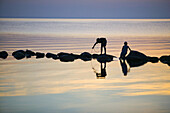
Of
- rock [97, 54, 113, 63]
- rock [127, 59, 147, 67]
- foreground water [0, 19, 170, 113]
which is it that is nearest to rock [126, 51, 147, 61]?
rock [127, 59, 147, 67]

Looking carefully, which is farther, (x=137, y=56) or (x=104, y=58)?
(x=104, y=58)

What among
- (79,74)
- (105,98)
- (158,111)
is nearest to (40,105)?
(105,98)

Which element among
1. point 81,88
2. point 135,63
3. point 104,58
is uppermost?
point 104,58

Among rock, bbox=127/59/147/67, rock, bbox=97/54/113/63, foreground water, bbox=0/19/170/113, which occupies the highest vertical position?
rock, bbox=97/54/113/63

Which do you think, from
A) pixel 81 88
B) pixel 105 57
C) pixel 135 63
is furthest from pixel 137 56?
pixel 81 88

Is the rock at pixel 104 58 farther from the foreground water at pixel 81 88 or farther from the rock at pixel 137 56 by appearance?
the foreground water at pixel 81 88

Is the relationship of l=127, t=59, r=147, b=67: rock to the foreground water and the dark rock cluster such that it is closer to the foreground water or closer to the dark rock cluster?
the dark rock cluster

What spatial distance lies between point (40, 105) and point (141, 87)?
17.5 feet

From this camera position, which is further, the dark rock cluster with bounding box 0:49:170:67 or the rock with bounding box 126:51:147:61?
the rock with bounding box 126:51:147:61

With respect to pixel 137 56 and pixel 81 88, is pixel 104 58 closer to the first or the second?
pixel 137 56

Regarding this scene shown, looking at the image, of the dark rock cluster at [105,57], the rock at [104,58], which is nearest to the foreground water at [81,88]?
the dark rock cluster at [105,57]

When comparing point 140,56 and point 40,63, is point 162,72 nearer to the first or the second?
point 140,56

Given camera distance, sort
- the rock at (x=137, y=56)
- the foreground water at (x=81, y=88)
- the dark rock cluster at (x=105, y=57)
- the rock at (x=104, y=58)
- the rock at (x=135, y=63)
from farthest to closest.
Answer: the rock at (x=104, y=58) < the rock at (x=137, y=56) < the dark rock cluster at (x=105, y=57) < the rock at (x=135, y=63) < the foreground water at (x=81, y=88)

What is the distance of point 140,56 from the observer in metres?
26.9
